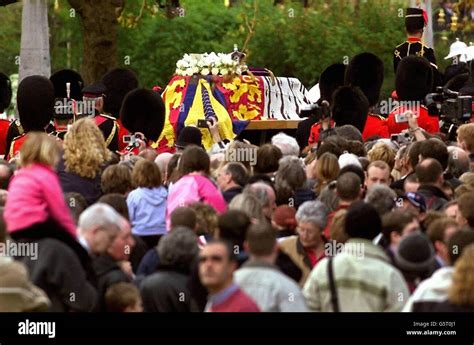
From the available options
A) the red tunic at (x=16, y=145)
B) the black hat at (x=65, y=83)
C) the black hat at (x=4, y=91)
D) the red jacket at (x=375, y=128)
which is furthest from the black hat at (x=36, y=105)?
the red jacket at (x=375, y=128)

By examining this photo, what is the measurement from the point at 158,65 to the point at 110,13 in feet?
20.3

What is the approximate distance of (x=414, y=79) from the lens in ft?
66.6

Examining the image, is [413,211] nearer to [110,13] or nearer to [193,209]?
[193,209]

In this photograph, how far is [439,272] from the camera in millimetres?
10211

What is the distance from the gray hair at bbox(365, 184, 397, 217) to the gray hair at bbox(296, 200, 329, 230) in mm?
315

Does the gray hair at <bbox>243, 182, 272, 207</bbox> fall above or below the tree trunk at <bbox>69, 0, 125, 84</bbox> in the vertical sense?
below

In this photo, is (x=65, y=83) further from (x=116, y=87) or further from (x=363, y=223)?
→ (x=363, y=223)

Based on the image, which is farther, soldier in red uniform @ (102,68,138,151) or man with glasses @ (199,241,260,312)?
soldier in red uniform @ (102,68,138,151)

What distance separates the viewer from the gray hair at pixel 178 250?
1105 cm

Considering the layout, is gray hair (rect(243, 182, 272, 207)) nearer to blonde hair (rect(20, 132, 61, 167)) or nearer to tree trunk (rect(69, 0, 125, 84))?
blonde hair (rect(20, 132, 61, 167))

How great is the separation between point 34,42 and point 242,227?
13.1 meters

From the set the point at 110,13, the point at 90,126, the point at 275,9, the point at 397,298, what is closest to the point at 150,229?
the point at 90,126

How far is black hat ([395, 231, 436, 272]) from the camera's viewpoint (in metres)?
10.9

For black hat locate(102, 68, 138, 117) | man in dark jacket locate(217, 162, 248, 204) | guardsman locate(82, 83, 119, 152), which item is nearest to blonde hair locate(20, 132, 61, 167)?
man in dark jacket locate(217, 162, 248, 204)
